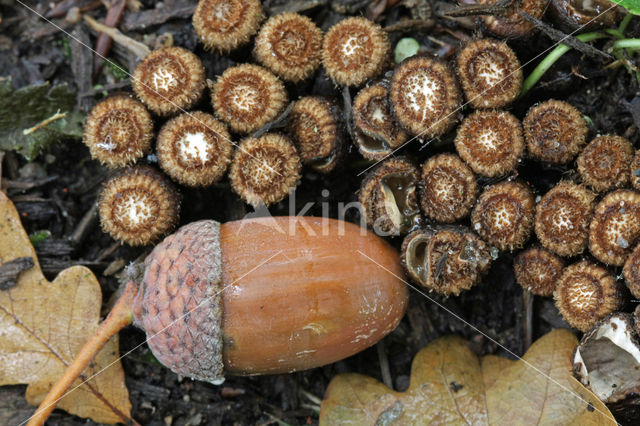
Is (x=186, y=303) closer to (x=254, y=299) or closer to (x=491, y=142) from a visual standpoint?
(x=254, y=299)

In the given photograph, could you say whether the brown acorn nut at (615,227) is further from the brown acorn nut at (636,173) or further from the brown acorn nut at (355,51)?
the brown acorn nut at (355,51)

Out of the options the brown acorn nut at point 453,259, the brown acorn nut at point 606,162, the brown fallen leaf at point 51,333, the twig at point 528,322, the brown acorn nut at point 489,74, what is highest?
the brown acorn nut at point 489,74

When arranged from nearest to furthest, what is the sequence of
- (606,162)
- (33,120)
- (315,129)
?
(606,162), (315,129), (33,120)

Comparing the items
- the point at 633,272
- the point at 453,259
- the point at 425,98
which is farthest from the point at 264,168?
the point at 633,272

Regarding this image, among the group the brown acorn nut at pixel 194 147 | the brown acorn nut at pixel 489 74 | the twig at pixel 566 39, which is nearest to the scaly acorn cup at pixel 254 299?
the brown acorn nut at pixel 194 147

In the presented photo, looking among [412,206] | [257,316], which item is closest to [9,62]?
[257,316]

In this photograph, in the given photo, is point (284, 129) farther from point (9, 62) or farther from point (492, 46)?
point (9, 62)
